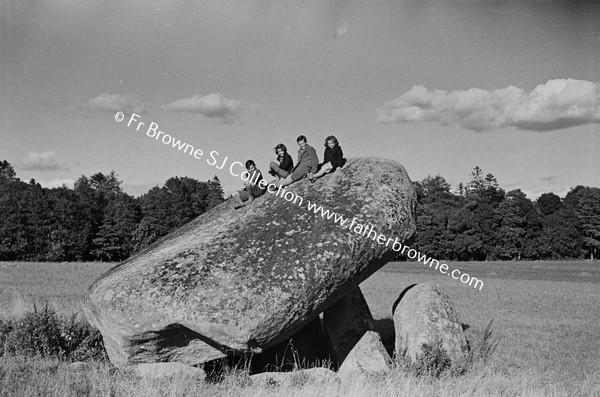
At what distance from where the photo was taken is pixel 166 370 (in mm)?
10297

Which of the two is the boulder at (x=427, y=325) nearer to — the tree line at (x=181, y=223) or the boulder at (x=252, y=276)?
the boulder at (x=252, y=276)

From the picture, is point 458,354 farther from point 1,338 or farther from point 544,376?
point 1,338

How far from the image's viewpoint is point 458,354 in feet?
40.2

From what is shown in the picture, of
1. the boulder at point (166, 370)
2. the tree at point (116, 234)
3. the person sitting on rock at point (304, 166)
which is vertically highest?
the tree at point (116, 234)

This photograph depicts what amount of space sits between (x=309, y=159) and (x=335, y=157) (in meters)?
0.62

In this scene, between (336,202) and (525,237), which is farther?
(525,237)

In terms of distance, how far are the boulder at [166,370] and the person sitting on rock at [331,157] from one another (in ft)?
15.3

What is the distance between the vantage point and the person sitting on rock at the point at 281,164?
1392 centimetres

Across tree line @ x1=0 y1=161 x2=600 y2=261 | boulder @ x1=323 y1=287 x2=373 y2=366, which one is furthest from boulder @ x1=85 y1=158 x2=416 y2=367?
tree line @ x1=0 y1=161 x2=600 y2=261

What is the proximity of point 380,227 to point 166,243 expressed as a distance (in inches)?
200

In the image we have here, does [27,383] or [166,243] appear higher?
[166,243]

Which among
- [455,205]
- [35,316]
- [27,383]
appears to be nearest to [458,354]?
[27,383]

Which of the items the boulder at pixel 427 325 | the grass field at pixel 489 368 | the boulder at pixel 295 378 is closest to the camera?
the grass field at pixel 489 368

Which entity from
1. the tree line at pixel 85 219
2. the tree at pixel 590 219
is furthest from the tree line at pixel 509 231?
the tree line at pixel 85 219
